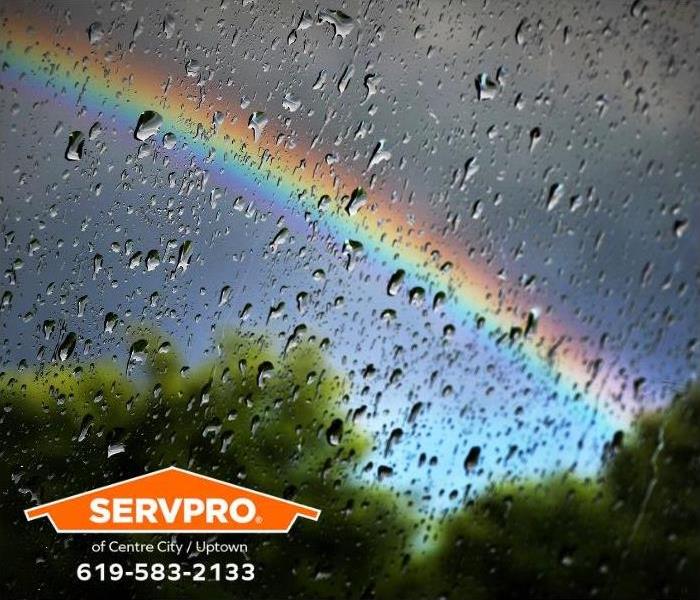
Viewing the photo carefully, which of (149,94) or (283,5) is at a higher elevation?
(283,5)

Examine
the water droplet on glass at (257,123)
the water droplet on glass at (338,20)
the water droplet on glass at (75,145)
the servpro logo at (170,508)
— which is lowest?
the servpro logo at (170,508)

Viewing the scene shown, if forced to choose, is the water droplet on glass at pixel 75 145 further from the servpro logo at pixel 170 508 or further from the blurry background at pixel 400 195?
the servpro logo at pixel 170 508

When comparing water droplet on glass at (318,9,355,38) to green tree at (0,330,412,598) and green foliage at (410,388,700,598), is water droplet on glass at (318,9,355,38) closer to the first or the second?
green tree at (0,330,412,598)

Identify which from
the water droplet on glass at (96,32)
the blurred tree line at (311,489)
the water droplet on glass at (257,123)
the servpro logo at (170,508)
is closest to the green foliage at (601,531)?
the blurred tree line at (311,489)

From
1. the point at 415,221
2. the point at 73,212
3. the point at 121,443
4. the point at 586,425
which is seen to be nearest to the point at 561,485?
the point at 586,425

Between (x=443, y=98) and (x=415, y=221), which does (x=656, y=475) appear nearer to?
(x=415, y=221)

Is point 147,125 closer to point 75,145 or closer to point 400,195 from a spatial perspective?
point 75,145

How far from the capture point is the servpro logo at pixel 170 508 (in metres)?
1.23

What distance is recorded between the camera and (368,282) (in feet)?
4.35

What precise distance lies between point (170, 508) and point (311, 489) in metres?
0.28

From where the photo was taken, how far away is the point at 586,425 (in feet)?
3.88

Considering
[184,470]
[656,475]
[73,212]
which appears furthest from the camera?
[73,212]

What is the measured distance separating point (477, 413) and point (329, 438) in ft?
0.95

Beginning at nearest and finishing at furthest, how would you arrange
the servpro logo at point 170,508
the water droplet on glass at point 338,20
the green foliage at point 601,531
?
the green foliage at point 601,531, the servpro logo at point 170,508, the water droplet on glass at point 338,20
